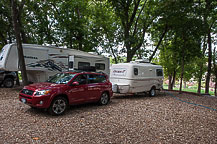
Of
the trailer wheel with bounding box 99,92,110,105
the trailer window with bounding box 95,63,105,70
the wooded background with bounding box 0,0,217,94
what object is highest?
the wooded background with bounding box 0,0,217,94

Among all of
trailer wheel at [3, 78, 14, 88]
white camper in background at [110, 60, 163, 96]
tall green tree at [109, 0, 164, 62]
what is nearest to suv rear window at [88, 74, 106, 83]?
white camper in background at [110, 60, 163, 96]

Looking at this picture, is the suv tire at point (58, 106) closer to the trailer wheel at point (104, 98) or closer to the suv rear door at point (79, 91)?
the suv rear door at point (79, 91)

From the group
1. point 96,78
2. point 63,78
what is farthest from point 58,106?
point 96,78

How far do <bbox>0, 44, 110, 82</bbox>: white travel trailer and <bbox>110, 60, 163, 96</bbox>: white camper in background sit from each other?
1720mm

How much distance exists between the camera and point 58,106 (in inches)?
235

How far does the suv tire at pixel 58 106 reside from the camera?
19.0ft

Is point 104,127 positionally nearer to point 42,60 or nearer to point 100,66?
point 42,60

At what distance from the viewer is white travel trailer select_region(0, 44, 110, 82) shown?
10.6 meters

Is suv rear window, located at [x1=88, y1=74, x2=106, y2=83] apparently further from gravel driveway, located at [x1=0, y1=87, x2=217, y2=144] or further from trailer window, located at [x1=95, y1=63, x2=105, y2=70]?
trailer window, located at [x1=95, y1=63, x2=105, y2=70]

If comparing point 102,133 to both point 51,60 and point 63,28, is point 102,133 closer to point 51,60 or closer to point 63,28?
point 51,60

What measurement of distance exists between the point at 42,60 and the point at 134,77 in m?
6.49

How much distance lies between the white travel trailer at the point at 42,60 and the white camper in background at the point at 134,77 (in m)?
1.72

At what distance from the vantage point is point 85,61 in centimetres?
1302

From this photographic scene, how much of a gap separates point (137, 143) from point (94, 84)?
151 inches
